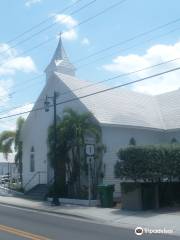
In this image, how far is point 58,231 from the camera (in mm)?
14297

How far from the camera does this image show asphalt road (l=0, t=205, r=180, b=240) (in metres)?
13.1

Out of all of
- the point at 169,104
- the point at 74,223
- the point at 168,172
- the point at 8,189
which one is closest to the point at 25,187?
the point at 8,189

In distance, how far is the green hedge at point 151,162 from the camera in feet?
69.5

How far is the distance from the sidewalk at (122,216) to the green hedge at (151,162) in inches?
73.4

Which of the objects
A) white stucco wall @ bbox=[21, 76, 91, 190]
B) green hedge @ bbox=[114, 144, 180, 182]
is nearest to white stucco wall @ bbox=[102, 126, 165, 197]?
white stucco wall @ bbox=[21, 76, 91, 190]

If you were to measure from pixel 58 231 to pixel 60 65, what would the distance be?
34.7 m

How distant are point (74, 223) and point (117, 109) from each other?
1483 centimetres

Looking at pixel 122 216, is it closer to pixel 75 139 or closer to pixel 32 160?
pixel 75 139

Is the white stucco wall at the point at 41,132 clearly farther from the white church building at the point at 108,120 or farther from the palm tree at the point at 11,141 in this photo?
the palm tree at the point at 11,141

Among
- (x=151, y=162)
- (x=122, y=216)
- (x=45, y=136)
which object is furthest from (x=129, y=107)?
(x=122, y=216)

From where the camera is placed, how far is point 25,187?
34.2 meters

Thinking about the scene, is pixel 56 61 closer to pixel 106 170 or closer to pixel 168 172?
pixel 106 170

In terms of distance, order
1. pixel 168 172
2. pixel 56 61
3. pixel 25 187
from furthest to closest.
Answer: pixel 56 61 → pixel 25 187 → pixel 168 172

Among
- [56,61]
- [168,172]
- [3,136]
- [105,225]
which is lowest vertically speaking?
[105,225]
